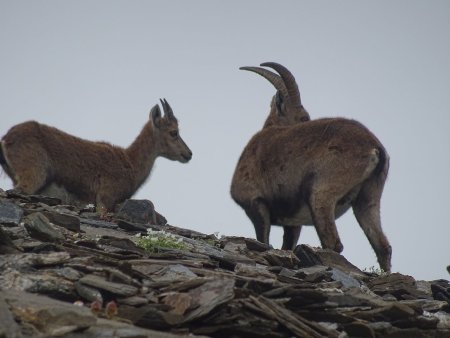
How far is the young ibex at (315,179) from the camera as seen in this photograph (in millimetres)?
11195

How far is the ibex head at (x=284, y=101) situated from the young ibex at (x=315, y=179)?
2060mm

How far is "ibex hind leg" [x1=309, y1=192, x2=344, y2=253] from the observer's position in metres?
11.1

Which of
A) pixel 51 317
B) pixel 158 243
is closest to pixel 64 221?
pixel 158 243

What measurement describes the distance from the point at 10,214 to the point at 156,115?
8.98 m

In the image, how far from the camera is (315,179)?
37.3 ft

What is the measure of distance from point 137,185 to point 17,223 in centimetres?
807

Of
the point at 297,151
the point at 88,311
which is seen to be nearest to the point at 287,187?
the point at 297,151

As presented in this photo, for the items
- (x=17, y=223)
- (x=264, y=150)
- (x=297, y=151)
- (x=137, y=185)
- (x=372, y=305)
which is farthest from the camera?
(x=137, y=185)

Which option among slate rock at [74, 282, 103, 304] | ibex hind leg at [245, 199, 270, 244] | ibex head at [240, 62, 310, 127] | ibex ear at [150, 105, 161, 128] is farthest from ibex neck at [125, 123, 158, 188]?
slate rock at [74, 282, 103, 304]

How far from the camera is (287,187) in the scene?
1205 cm

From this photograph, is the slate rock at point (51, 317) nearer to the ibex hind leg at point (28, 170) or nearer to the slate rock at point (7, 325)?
the slate rock at point (7, 325)

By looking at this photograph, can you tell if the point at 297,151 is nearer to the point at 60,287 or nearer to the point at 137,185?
the point at 137,185

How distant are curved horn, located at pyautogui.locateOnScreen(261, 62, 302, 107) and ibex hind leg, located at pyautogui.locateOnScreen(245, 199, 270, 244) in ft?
11.5

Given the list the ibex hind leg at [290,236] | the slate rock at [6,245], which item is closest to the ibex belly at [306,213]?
the ibex hind leg at [290,236]
